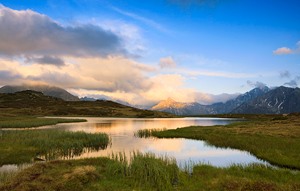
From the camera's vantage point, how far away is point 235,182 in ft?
69.9

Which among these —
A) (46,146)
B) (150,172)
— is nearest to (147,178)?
(150,172)

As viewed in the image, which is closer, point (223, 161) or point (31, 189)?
point (31, 189)

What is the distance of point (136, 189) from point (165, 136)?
4439 cm

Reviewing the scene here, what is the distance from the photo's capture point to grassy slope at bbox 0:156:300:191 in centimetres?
2097

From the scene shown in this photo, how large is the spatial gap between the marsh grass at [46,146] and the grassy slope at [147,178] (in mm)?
8968

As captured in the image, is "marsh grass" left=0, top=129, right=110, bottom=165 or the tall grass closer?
the tall grass

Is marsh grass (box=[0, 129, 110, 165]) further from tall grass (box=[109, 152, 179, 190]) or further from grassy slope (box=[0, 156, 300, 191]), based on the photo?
tall grass (box=[109, 152, 179, 190])

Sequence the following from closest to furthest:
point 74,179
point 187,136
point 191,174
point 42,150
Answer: point 74,179, point 191,174, point 42,150, point 187,136


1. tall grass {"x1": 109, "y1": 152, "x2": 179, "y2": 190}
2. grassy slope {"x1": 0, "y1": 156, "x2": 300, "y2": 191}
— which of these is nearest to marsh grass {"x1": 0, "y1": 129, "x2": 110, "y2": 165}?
grassy slope {"x1": 0, "y1": 156, "x2": 300, "y2": 191}

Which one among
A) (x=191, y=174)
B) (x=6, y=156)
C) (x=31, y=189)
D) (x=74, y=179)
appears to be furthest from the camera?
(x=6, y=156)

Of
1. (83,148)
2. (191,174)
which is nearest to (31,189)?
(191,174)

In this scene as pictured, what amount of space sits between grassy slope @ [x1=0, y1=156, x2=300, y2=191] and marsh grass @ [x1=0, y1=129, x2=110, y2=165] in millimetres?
8968

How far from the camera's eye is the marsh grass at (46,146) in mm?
35406

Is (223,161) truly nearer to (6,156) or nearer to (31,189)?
(31,189)
